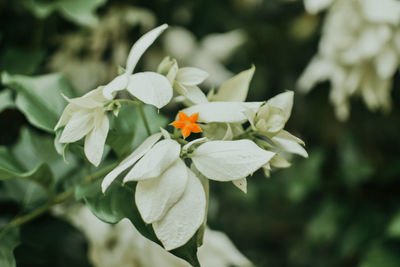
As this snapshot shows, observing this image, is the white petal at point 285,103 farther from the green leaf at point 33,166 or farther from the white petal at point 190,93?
the green leaf at point 33,166

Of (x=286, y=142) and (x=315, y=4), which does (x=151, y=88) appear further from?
(x=315, y=4)

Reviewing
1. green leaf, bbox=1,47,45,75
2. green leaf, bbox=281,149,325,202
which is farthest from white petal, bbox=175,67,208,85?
green leaf, bbox=281,149,325,202

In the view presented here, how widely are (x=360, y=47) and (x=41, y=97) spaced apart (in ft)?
2.10

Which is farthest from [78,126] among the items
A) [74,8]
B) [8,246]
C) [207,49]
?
[207,49]

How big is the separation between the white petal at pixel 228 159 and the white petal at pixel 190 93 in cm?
7

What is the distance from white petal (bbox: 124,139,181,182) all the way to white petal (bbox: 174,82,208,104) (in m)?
0.07

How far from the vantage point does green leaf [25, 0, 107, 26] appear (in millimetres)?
725

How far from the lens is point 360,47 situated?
34.9 inches

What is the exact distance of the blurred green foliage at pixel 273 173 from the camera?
2.04 ft

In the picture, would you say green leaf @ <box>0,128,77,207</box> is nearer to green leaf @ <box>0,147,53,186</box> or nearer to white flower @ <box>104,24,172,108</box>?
green leaf @ <box>0,147,53,186</box>

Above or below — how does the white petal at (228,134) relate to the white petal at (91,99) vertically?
below

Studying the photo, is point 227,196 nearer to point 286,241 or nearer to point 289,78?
point 286,241

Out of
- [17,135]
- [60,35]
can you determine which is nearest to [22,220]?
[17,135]

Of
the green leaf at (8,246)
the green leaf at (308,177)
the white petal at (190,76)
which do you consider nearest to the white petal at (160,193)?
the white petal at (190,76)
